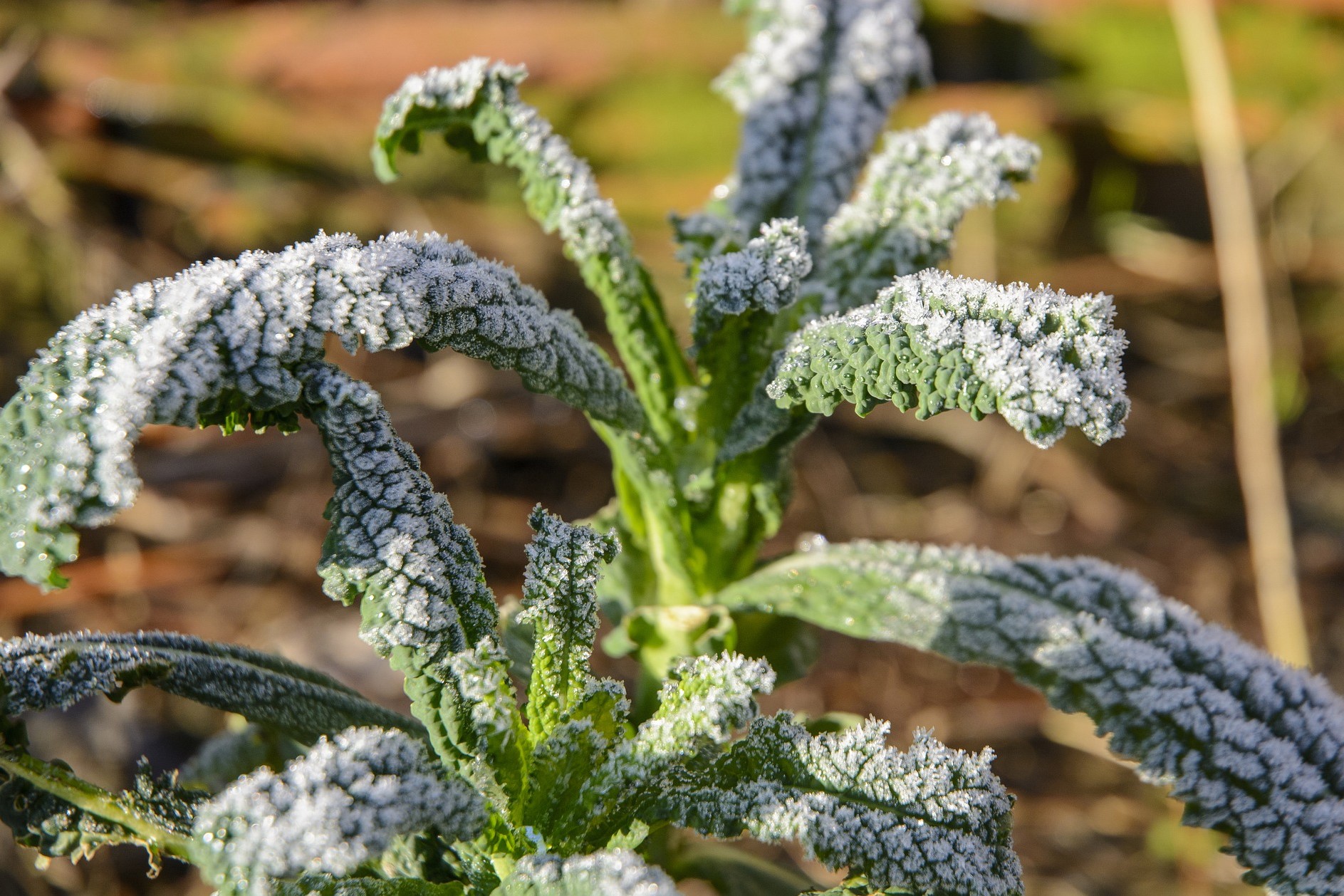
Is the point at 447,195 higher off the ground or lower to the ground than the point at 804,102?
higher

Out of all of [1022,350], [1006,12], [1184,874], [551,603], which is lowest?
[551,603]

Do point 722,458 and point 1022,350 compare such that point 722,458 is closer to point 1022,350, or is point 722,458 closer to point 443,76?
point 1022,350

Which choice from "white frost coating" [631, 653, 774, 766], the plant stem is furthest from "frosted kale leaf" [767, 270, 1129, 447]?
the plant stem

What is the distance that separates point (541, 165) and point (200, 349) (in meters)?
0.55

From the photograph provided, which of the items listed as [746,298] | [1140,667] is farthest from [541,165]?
[1140,667]

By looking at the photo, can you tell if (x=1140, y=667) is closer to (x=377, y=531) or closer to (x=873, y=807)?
(x=873, y=807)

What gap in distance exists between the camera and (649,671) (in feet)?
4.79

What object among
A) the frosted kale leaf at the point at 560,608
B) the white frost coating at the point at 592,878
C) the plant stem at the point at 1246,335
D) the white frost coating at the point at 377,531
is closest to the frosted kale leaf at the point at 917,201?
the frosted kale leaf at the point at 560,608

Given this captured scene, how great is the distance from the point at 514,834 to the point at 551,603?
0.80ft

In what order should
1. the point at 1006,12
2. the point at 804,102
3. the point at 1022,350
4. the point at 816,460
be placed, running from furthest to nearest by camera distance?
the point at 1006,12 → the point at 816,460 → the point at 804,102 → the point at 1022,350

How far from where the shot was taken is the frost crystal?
1164 millimetres

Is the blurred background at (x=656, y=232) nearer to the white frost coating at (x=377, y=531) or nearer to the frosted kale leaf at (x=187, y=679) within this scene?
the frosted kale leaf at (x=187, y=679)

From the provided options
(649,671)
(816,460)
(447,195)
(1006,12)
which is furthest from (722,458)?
(1006,12)

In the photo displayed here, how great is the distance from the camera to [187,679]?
1.15 m
